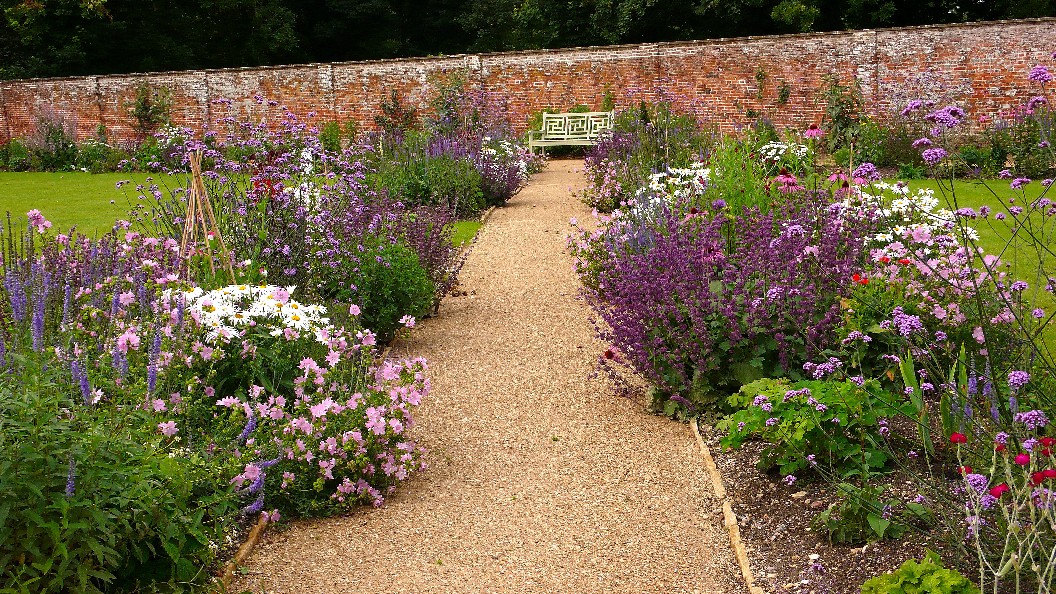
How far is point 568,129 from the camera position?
18.5 m

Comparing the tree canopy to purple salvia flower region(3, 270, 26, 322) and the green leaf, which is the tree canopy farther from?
purple salvia flower region(3, 270, 26, 322)

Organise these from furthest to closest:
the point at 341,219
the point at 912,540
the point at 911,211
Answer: the point at 341,219 → the point at 911,211 → the point at 912,540

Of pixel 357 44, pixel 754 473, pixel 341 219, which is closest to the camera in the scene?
pixel 754 473

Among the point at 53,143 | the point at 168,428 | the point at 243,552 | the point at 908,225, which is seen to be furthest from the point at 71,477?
the point at 53,143

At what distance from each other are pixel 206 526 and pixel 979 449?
2.85m

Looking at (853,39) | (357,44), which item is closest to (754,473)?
(853,39)

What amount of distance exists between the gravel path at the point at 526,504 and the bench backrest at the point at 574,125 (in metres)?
12.2

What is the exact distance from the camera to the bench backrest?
18.2m

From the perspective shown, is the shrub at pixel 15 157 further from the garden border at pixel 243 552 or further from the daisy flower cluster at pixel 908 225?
the garden border at pixel 243 552

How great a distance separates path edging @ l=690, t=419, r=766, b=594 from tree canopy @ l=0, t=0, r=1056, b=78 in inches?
857

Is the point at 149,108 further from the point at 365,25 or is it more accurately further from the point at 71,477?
the point at 71,477

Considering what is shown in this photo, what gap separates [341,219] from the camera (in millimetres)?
6625

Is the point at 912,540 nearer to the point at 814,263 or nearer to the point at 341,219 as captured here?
the point at 814,263

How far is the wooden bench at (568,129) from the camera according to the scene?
1809 cm
